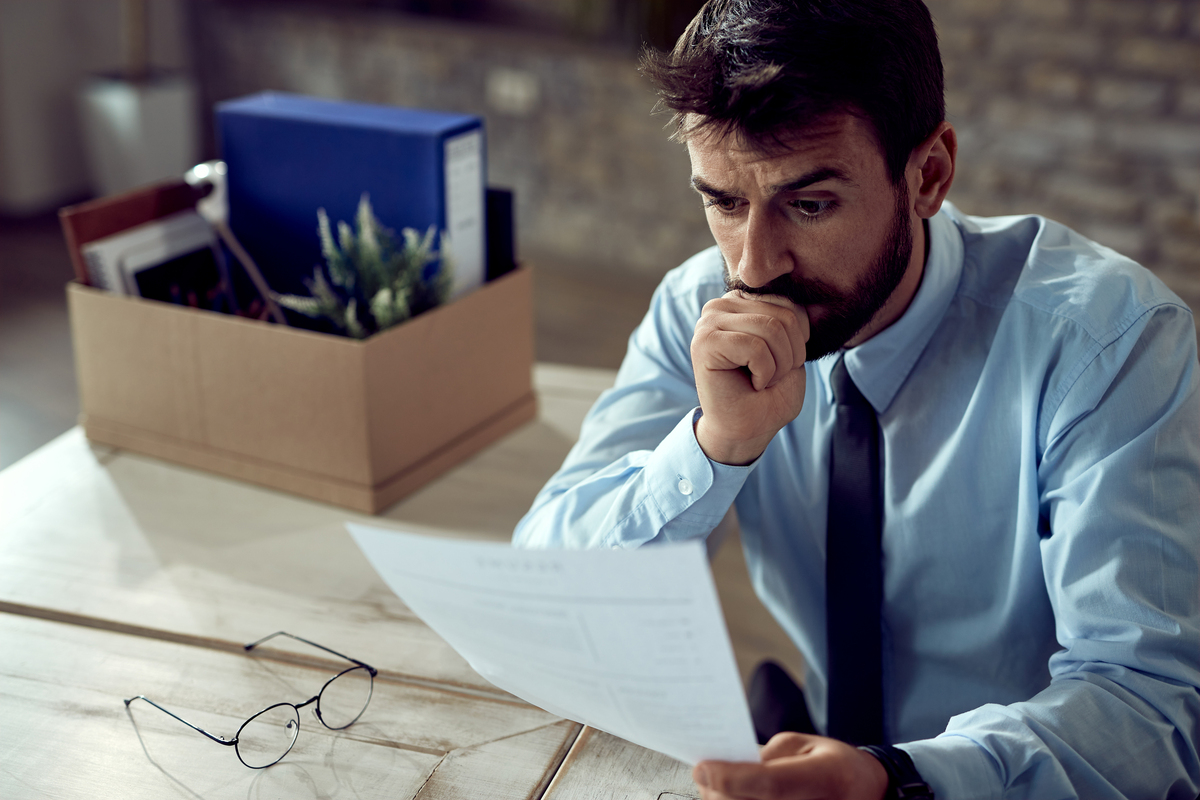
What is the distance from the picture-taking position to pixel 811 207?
909 mm

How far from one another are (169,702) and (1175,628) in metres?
0.86

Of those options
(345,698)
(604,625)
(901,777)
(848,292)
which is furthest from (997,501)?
(345,698)

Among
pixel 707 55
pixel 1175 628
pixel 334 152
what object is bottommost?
pixel 1175 628

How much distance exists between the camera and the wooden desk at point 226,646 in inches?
32.9

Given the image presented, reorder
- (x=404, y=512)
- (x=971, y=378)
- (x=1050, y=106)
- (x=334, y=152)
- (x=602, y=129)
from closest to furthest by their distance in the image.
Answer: (x=971, y=378) < (x=404, y=512) < (x=334, y=152) < (x=1050, y=106) < (x=602, y=129)

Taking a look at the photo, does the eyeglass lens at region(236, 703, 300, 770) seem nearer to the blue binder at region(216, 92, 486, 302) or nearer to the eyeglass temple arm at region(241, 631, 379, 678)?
the eyeglass temple arm at region(241, 631, 379, 678)

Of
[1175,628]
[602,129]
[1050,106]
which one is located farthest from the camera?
[602,129]

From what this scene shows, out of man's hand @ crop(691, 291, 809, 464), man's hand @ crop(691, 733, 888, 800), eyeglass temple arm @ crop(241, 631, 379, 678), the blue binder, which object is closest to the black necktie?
man's hand @ crop(691, 291, 809, 464)

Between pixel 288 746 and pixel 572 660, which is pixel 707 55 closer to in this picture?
pixel 572 660

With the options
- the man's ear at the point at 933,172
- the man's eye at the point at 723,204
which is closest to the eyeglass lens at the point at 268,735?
the man's eye at the point at 723,204

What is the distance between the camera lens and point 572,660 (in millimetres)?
667

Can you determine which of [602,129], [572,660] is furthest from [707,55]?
[602,129]

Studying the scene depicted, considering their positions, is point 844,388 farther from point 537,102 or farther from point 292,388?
point 537,102

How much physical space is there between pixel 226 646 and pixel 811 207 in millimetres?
694
